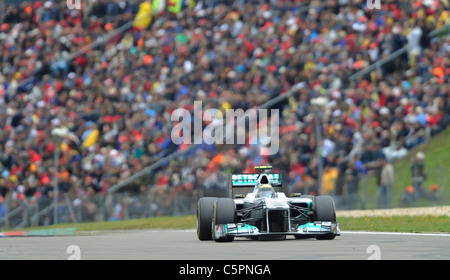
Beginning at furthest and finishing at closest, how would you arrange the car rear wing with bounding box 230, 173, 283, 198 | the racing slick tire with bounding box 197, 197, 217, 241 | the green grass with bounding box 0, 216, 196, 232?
the green grass with bounding box 0, 216, 196, 232
the car rear wing with bounding box 230, 173, 283, 198
the racing slick tire with bounding box 197, 197, 217, 241

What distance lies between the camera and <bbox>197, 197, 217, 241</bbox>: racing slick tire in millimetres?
22312

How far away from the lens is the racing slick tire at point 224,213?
70.6 feet

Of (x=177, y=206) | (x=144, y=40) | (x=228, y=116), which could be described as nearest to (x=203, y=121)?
(x=228, y=116)

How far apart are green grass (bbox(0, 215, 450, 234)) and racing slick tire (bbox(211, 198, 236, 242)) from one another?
5.46 m

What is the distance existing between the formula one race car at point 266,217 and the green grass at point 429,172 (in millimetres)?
12540

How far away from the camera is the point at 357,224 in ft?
95.3

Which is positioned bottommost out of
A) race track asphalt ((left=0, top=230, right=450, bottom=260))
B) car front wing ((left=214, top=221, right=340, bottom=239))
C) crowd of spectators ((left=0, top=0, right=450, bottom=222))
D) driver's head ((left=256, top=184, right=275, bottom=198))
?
race track asphalt ((left=0, top=230, right=450, bottom=260))

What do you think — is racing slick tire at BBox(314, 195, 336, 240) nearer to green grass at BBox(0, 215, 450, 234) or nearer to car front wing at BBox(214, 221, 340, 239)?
car front wing at BBox(214, 221, 340, 239)

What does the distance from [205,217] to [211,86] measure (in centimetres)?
2053

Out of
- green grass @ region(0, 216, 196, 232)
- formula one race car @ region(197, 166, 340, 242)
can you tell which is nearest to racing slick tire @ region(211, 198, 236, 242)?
formula one race car @ region(197, 166, 340, 242)

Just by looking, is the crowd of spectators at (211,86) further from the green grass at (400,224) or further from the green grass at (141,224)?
the green grass at (400,224)

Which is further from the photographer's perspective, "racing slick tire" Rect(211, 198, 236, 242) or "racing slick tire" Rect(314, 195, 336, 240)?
"racing slick tire" Rect(314, 195, 336, 240)
